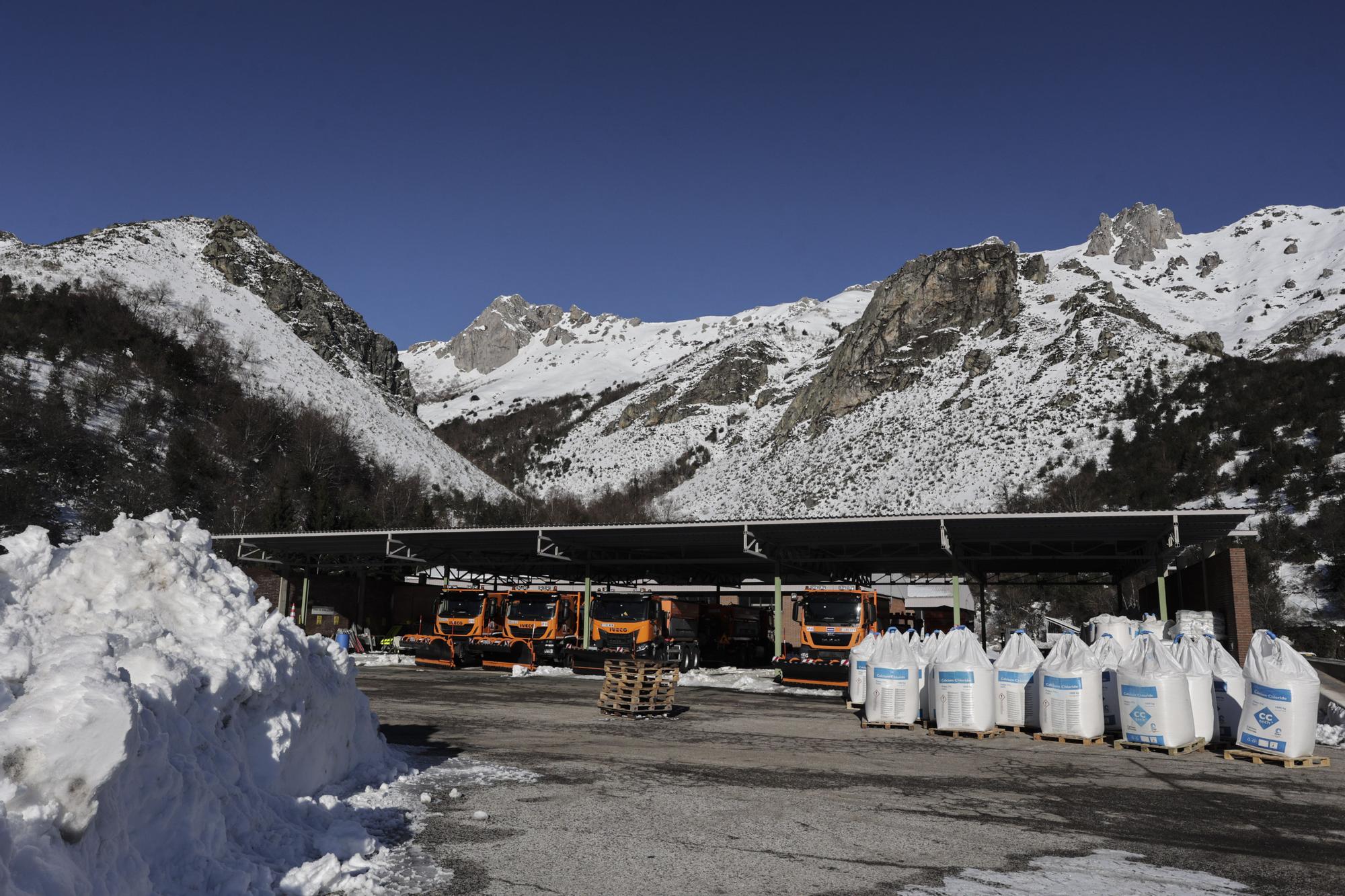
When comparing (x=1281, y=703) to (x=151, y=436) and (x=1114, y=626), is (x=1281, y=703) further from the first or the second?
(x=151, y=436)

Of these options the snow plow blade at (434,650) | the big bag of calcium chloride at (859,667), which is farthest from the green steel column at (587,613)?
the big bag of calcium chloride at (859,667)

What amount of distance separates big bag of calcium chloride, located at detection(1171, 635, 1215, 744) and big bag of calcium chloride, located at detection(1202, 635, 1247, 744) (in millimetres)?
110

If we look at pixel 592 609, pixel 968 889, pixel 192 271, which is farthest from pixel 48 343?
pixel 968 889

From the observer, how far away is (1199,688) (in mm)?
12633

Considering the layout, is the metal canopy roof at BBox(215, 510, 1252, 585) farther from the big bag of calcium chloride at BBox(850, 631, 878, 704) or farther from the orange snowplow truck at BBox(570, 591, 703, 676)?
the big bag of calcium chloride at BBox(850, 631, 878, 704)

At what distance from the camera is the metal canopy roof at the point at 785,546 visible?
2544cm

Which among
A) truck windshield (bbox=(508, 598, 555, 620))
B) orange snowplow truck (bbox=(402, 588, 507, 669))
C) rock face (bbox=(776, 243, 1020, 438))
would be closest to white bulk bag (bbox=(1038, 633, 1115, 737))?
truck windshield (bbox=(508, 598, 555, 620))

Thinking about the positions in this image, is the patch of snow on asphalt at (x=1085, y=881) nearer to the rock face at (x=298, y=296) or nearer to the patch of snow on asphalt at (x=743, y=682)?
the patch of snow on asphalt at (x=743, y=682)

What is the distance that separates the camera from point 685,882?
585 centimetres

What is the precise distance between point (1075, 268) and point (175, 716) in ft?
369

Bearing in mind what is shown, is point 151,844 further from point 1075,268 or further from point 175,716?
point 1075,268

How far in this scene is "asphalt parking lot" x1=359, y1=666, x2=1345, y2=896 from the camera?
20.2ft

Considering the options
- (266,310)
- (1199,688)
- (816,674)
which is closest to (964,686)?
(1199,688)

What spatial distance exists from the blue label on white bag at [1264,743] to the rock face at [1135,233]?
142865 millimetres
